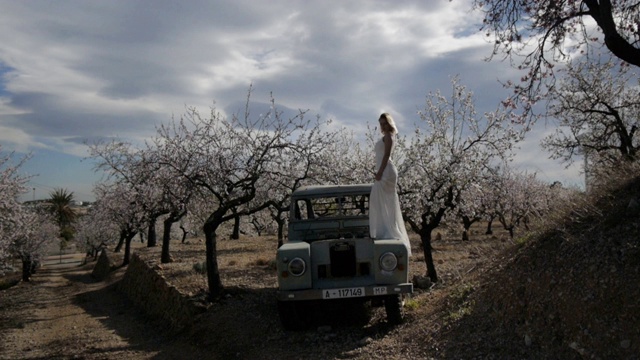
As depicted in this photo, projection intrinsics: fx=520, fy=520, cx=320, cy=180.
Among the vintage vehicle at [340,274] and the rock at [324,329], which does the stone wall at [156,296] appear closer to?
the rock at [324,329]

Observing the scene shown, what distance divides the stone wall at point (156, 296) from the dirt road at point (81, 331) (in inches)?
14.3

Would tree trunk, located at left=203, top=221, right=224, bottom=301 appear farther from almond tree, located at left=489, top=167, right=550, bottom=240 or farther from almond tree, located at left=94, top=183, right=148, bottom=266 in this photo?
almond tree, located at left=489, top=167, right=550, bottom=240

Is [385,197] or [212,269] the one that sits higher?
[385,197]

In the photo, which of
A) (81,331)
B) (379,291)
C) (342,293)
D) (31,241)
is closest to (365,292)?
(379,291)

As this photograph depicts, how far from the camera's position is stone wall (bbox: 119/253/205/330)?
11.1 meters

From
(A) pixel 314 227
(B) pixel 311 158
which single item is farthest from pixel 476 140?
(A) pixel 314 227

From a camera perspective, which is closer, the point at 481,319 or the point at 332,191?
the point at 481,319

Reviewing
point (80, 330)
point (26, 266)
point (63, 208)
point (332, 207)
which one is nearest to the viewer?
point (332, 207)

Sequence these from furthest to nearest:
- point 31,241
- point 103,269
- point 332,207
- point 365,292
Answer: point 31,241 → point 103,269 → point 332,207 → point 365,292

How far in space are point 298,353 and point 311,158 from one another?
242 inches

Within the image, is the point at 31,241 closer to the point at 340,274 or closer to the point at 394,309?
the point at 340,274

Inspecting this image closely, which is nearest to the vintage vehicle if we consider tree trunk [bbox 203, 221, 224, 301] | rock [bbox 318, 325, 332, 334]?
rock [bbox 318, 325, 332, 334]

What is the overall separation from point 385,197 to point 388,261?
121 centimetres

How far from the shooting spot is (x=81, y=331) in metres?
12.8
